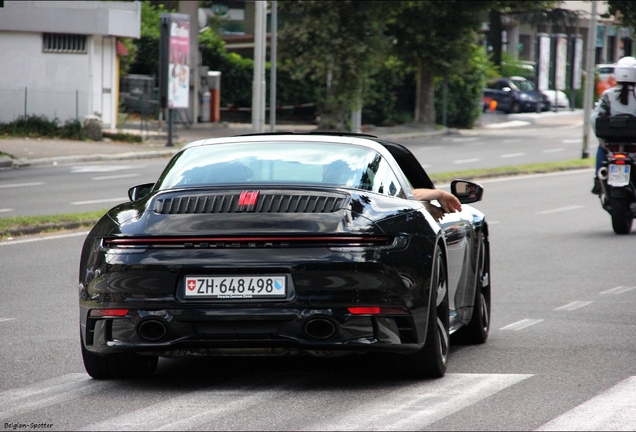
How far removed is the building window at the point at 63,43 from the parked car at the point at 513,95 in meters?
28.7

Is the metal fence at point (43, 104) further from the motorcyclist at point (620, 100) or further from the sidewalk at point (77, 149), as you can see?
the motorcyclist at point (620, 100)

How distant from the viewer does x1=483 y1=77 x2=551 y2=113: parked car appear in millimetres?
62531

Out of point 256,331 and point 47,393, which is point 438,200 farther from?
point 47,393

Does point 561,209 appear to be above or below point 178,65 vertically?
below

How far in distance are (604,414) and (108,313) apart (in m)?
2.35

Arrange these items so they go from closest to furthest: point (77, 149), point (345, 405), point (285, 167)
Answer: point (345, 405), point (285, 167), point (77, 149)

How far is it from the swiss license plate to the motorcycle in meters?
10.1

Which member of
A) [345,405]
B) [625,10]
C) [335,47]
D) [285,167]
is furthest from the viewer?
[625,10]

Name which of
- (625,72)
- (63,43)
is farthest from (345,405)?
(63,43)

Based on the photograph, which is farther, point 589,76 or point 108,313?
point 589,76

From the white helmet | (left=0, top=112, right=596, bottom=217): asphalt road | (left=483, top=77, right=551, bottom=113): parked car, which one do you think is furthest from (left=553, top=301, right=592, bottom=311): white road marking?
(left=483, top=77, right=551, bottom=113): parked car

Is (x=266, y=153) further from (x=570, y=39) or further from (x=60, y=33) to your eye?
(x=570, y=39)

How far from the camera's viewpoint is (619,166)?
15.4 metres

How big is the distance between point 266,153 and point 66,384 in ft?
5.31
